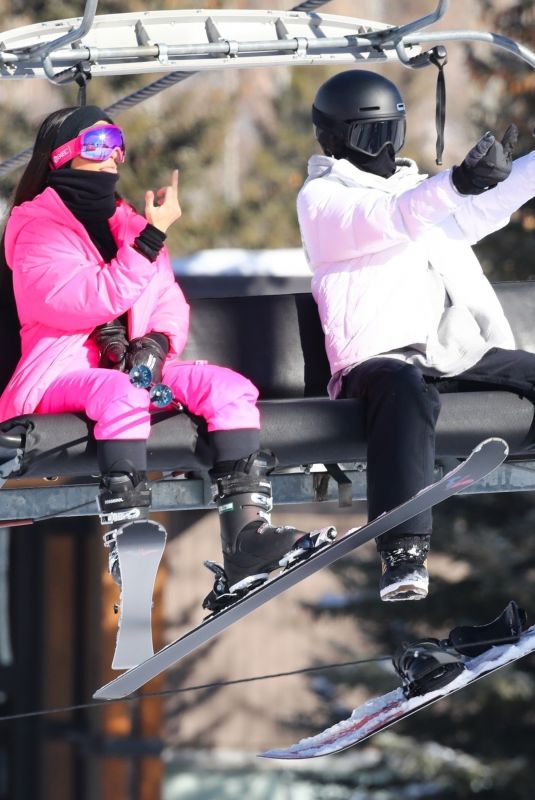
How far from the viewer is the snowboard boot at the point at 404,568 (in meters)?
4.88

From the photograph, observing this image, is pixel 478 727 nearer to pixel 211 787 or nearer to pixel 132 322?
pixel 211 787

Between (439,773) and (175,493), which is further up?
(175,493)

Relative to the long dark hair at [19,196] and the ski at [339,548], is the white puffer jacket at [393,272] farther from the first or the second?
the long dark hair at [19,196]

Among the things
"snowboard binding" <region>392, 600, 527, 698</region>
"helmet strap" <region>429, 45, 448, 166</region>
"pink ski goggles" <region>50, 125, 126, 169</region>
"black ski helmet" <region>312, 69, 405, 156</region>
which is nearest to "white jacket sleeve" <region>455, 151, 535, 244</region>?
"helmet strap" <region>429, 45, 448, 166</region>

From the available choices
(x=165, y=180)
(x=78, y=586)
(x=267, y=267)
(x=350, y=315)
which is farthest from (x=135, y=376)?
(x=165, y=180)

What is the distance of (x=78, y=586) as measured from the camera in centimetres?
1432

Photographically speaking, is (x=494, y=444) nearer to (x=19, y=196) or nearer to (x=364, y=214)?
(x=364, y=214)

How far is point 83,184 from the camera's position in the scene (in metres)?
5.33

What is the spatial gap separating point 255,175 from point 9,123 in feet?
45.2

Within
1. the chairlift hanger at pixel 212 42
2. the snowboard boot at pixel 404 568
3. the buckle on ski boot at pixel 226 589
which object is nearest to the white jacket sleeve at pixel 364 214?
the chairlift hanger at pixel 212 42

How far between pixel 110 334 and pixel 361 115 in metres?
1.07

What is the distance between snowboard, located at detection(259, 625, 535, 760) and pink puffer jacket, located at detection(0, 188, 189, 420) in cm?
A: 136

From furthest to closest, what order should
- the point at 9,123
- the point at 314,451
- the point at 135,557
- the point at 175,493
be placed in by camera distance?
the point at 9,123 → the point at 175,493 → the point at 314,451 → the point at 135,557

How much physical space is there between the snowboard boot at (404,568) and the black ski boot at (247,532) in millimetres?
223
